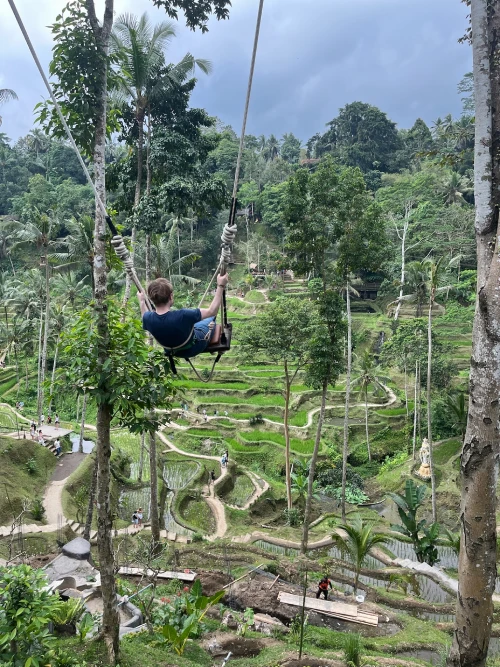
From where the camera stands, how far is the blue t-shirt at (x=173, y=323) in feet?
8.56

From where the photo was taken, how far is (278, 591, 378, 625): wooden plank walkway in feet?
21.5

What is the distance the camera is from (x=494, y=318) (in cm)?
249

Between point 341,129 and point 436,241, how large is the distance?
23858mm

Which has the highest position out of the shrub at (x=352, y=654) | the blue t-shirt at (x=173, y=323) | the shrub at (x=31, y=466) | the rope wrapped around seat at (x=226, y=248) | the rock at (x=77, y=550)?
the rope wrapped around seat at (x=226, y=248)

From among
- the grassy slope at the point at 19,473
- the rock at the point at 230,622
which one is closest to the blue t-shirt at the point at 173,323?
the rock at the point at 230,622

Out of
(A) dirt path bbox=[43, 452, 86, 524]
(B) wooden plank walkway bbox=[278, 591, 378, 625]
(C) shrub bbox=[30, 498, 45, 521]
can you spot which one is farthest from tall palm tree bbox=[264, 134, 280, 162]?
(B) wooden plank walkway bbox=[278, 591, 378, 625]

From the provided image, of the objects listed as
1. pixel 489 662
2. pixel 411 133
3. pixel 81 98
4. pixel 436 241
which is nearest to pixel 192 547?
pixel 489 662

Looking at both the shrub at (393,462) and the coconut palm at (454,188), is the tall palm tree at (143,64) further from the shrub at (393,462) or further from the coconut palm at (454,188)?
the coconut palm at (454,188)

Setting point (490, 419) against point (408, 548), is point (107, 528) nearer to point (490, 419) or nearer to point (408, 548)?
point (490, 419)

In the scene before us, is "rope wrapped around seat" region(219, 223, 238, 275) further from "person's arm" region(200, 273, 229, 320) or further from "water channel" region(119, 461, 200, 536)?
"water channel" region(119, 461, 200, 536)

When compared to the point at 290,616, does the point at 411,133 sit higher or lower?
higher

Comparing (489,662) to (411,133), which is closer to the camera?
(489,662)

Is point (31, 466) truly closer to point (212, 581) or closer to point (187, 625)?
point (212, 581)

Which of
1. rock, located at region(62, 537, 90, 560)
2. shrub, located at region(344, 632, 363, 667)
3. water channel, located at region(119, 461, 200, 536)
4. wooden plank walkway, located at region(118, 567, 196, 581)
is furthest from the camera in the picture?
water channel, located at region(119, 461, 200, 536)
